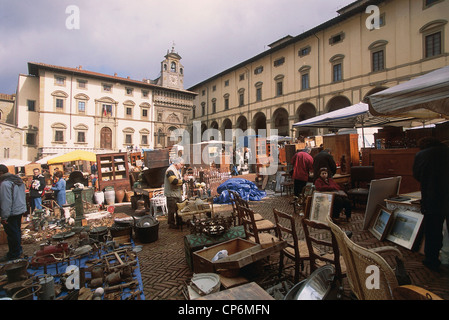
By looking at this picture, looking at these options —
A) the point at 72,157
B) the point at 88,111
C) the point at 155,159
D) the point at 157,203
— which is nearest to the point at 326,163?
the point at 157,203

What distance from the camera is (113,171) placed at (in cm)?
1131

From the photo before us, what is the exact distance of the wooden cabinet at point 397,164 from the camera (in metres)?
5.83

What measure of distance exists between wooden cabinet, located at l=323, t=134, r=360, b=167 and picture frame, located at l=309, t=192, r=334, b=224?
3.55m

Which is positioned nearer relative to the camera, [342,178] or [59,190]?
[342,178]

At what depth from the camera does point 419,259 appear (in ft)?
11.7

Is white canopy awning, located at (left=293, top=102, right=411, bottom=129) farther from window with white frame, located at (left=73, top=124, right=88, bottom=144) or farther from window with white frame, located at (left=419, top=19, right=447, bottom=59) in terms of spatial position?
window with white frame, located at (left=73, top=124, right=88, bottom=144)

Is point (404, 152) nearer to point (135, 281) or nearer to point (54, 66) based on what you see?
point (135, 281)

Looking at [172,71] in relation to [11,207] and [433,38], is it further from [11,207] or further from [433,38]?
[11,207]

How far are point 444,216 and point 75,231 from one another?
7.61 metres

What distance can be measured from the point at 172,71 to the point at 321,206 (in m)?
42.6

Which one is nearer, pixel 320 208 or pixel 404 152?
pixel 320 208

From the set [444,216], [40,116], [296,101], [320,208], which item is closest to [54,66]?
[40,116]

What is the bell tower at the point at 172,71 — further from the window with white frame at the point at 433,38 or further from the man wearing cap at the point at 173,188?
the man wearing cap at the point at 173,188

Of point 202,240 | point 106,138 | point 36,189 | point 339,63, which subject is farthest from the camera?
point 106,138
